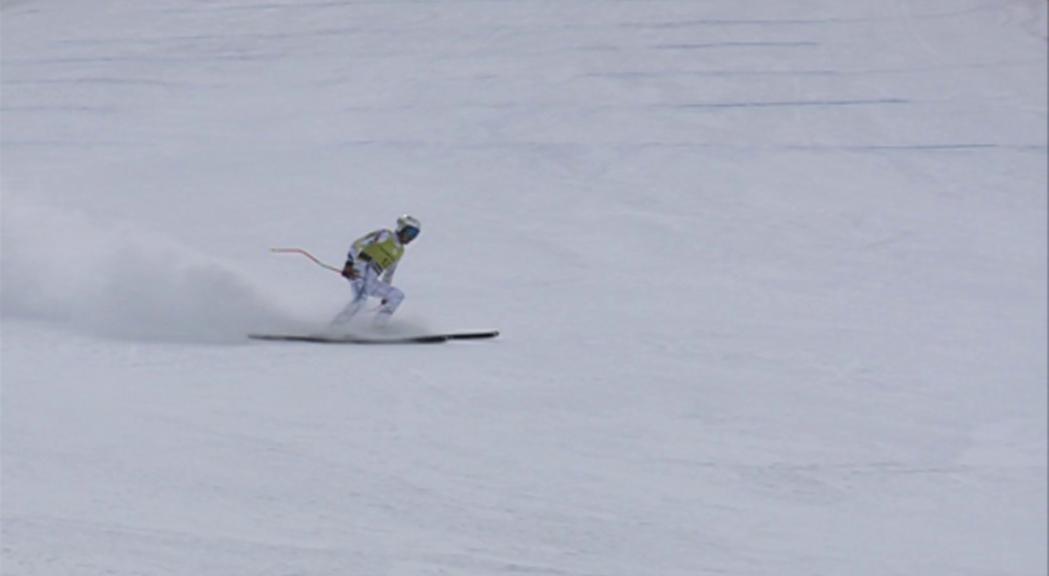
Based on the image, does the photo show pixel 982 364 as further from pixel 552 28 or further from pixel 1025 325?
pixel 552 28

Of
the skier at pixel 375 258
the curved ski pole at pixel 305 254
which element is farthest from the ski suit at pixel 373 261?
the curved ski pole at pixel 305 254

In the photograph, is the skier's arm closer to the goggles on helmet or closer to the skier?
the skier

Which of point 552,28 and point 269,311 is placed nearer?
point 269,311

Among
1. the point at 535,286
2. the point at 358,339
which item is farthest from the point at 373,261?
the point at 535,286

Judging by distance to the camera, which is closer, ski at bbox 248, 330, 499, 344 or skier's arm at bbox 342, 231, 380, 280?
skier's arm at bbox 342, 231, 380, 280

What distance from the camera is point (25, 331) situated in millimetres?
8672

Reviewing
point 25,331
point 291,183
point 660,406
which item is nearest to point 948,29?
point 291,183

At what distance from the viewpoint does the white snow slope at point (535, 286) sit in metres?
6.50

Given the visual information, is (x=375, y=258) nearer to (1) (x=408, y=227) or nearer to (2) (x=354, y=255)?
(2) (x=354, y=255)

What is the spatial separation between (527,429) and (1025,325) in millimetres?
3421

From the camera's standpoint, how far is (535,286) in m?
9.77

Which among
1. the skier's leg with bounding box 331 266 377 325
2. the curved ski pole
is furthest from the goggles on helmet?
the curved ski pole

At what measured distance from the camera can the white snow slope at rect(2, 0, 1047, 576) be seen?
6.50 meters

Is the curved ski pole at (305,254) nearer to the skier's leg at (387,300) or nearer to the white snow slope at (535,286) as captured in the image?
the white snow slope at (535,286)
